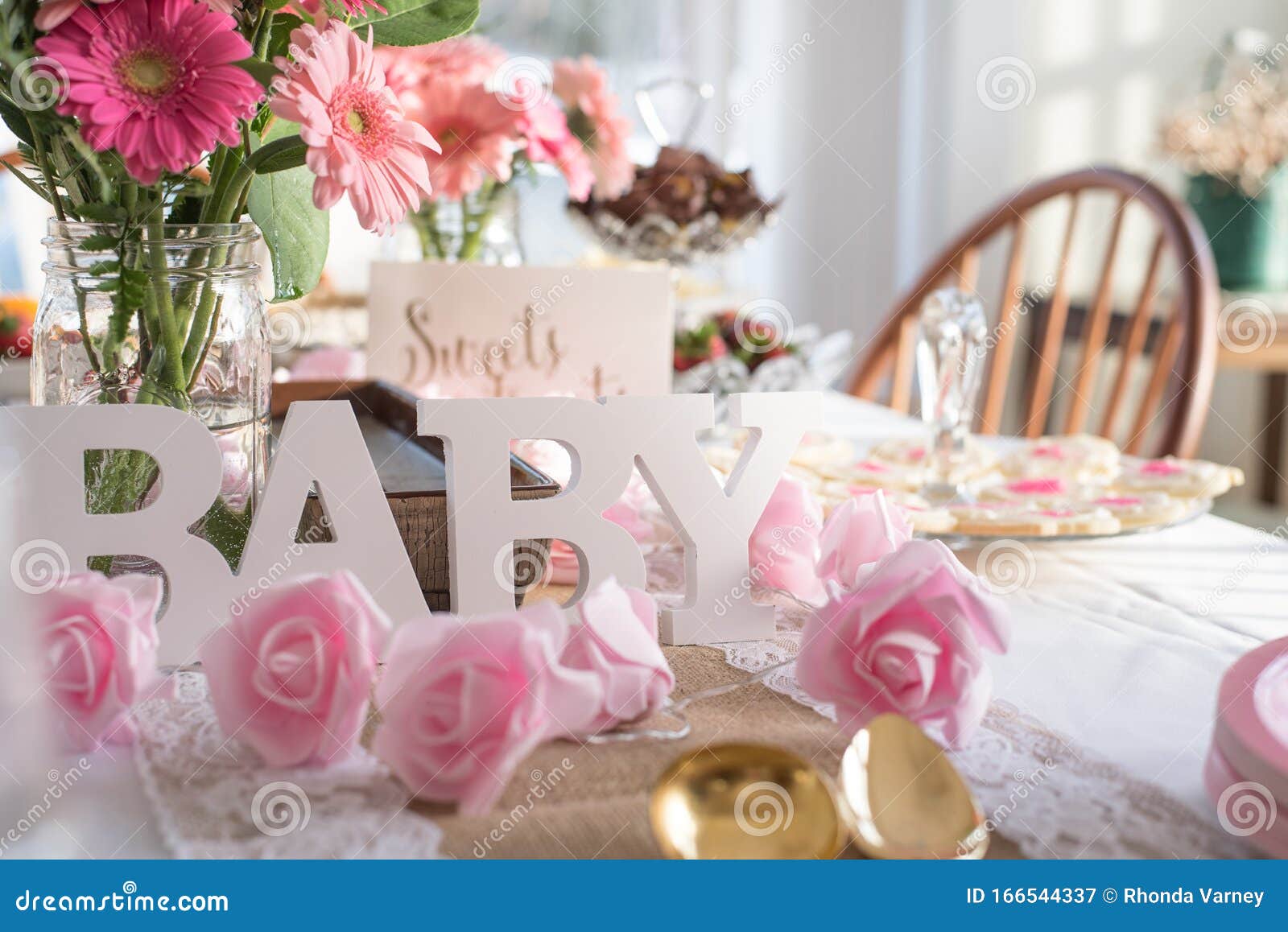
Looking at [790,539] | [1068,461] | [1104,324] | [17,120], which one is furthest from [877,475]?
[1104,324]

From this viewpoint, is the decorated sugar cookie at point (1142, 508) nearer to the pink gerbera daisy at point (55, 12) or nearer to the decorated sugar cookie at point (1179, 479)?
the decorated sugar cookie at point (1179, 479)

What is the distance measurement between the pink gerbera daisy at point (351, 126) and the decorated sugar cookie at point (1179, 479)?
0.61 meters

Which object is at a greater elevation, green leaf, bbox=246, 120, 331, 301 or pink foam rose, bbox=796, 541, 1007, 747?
green leaf, bbox=246, 120, 331, 301

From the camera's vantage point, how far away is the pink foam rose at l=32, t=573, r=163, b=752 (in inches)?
17.5

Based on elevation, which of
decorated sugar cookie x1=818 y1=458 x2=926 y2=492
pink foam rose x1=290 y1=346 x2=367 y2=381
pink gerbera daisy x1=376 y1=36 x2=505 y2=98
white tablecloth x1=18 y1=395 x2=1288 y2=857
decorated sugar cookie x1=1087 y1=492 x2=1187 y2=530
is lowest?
white tablecloth x1=18 y1=395 x2=1288 y2=857

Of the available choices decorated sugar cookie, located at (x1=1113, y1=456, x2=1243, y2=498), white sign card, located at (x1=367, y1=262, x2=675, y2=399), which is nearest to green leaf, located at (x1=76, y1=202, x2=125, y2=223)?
white sign card, located at (x1=367, y1=262, x2=675, y2=399)

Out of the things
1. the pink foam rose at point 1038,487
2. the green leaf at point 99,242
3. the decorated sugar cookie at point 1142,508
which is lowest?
the pink foam rose at point 1038,487

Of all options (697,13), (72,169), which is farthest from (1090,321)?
(697,13)

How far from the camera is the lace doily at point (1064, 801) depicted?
1.34 feet

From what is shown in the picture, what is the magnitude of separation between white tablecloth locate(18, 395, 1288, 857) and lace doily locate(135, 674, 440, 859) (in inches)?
0.4

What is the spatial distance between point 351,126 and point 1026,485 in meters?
0.58

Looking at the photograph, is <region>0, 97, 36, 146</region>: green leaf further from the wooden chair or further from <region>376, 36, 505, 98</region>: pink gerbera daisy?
the wooden chair

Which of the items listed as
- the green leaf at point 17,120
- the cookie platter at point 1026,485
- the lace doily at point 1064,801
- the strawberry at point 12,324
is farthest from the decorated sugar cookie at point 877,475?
the strawberry at point 12,324
